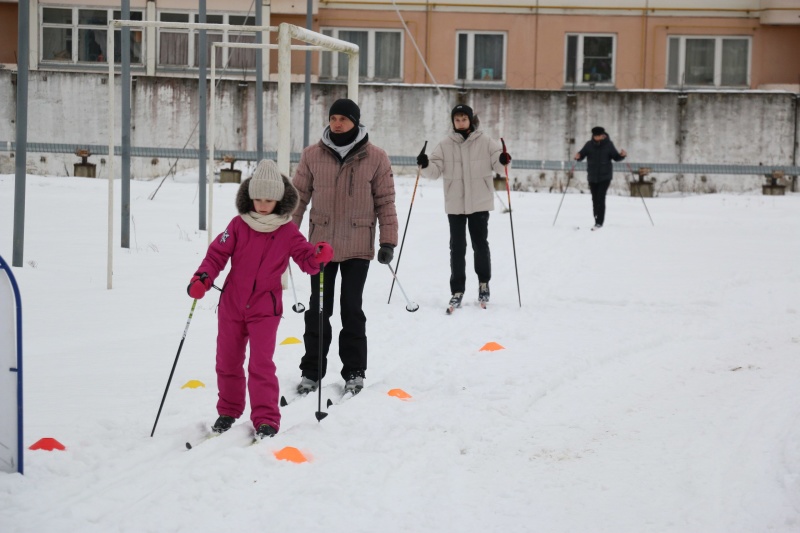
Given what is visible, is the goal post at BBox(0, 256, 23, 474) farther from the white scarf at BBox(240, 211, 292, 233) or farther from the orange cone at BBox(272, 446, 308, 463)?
the white scarf at BBox(240, 211, 292, 233)

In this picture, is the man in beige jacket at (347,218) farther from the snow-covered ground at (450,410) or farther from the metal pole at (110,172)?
the metal pole at (110,172)

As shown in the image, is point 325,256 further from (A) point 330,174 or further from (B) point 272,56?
(B) point 272,56

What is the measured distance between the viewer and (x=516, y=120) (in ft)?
87.6

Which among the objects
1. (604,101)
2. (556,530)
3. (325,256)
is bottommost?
(556,530)

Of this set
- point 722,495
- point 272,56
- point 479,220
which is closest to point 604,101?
point 272,56

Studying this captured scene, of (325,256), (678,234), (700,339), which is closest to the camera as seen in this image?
(325,256)

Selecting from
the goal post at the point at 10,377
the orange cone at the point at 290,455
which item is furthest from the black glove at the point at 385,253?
the goal post at the point at 10,377

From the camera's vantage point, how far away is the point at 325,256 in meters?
6.13

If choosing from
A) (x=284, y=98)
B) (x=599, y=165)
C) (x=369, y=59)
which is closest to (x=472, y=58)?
(x=369, y=59)

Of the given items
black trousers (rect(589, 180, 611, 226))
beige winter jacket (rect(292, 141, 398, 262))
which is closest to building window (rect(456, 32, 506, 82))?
black trousers (rect(589, 180, 611, 226))

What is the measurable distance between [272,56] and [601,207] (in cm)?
1388

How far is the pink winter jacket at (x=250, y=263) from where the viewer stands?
236 inches

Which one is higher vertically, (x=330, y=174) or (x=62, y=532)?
(x=330, y=174)

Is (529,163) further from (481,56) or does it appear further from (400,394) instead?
(400,394)
